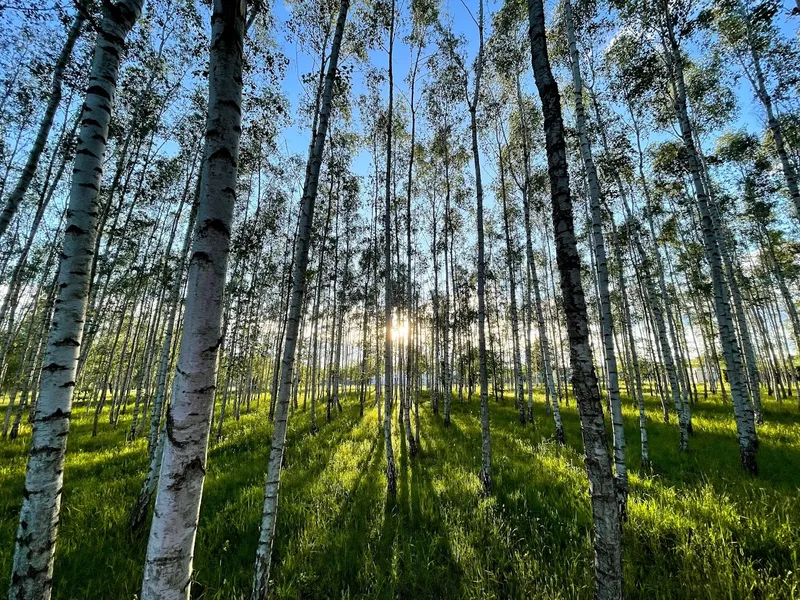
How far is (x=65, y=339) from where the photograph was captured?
2.44 m

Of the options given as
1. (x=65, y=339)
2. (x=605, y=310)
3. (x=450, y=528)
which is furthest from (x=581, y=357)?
(x=65, y=339)

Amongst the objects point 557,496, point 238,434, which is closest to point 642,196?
point 557,496

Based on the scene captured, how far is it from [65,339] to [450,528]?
17.2 feet

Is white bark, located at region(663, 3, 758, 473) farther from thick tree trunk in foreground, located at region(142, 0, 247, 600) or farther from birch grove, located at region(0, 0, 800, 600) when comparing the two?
thick tree trunk in foreground, located at region(142, 0, 247, 600)

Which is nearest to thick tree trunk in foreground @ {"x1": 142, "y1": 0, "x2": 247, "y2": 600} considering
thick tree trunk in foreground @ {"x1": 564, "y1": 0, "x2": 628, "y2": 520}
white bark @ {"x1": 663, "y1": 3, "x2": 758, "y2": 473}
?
thick tree trunk in foreground @ {"x1": 564, "y1": 0, "x2": 628, "y2": 520}

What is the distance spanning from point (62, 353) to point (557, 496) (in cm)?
720

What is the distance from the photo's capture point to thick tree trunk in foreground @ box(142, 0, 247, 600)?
1.40 m

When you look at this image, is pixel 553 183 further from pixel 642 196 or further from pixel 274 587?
pixel 642 196

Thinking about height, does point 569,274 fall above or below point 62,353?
above

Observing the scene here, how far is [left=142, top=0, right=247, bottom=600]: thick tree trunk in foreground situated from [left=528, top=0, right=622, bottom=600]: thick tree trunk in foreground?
2.49m

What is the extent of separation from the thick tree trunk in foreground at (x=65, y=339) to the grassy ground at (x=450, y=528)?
6.24ft

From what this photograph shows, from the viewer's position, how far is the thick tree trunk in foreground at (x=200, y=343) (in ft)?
4.58

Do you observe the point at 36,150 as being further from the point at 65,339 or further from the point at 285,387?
the point at 285,387

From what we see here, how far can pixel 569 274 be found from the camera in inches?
108
